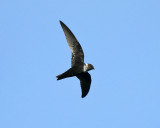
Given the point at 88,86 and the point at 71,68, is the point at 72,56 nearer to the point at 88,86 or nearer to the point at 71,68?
the point at 71,68

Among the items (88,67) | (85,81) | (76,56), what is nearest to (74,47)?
(76,56)

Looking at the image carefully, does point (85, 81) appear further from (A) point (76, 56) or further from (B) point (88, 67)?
(A) point (76, 56)

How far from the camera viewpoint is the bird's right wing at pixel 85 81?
2250cm

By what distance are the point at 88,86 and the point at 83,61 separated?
1860 mm

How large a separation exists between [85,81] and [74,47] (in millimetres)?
2087

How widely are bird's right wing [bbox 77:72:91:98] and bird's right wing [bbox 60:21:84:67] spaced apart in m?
0.87

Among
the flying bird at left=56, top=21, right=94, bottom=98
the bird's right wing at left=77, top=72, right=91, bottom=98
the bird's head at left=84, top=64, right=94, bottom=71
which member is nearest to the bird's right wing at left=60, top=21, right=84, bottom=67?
the flying bird at left=56, top=21, right=94, bottom=98

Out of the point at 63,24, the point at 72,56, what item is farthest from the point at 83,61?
the point at 63,24

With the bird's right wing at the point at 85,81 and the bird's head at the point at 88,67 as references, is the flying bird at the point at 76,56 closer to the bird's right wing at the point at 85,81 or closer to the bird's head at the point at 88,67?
the bird's head at the point at 88,67

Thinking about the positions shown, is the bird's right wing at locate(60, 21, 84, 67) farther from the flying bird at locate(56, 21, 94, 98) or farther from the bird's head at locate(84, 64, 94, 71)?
the bird's head at locate(84, 64, 94, 71)

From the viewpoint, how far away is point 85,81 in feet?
75.0

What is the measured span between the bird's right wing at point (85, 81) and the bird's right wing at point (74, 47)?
87 centimetres

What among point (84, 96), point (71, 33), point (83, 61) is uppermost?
point (71, 33)

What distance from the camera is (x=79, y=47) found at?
21859 millimetres
